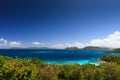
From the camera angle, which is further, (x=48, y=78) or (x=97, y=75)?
(x=97, y=75)

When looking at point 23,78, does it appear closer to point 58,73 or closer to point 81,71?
point 58,73

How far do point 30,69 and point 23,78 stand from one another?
1.05m

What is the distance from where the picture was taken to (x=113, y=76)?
2327 cm

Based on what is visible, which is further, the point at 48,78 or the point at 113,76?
the point at 113,76

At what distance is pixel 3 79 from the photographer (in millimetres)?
18797

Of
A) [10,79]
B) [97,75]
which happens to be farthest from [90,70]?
[10,79]

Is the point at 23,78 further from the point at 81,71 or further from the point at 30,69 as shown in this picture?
the point at 81,71

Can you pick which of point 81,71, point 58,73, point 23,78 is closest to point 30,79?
point 23,78

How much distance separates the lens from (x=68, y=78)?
22.5m

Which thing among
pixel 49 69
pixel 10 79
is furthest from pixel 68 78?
pixel 10 79

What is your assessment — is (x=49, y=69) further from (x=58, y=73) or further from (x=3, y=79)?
(x=3, y=79)

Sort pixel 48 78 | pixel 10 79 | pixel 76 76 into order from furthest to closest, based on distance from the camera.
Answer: pixel 76 76 < pixel 48 78 < pixel 10 79

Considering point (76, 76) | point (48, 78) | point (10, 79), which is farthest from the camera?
point (76, 76)

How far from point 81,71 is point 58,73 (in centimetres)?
245
